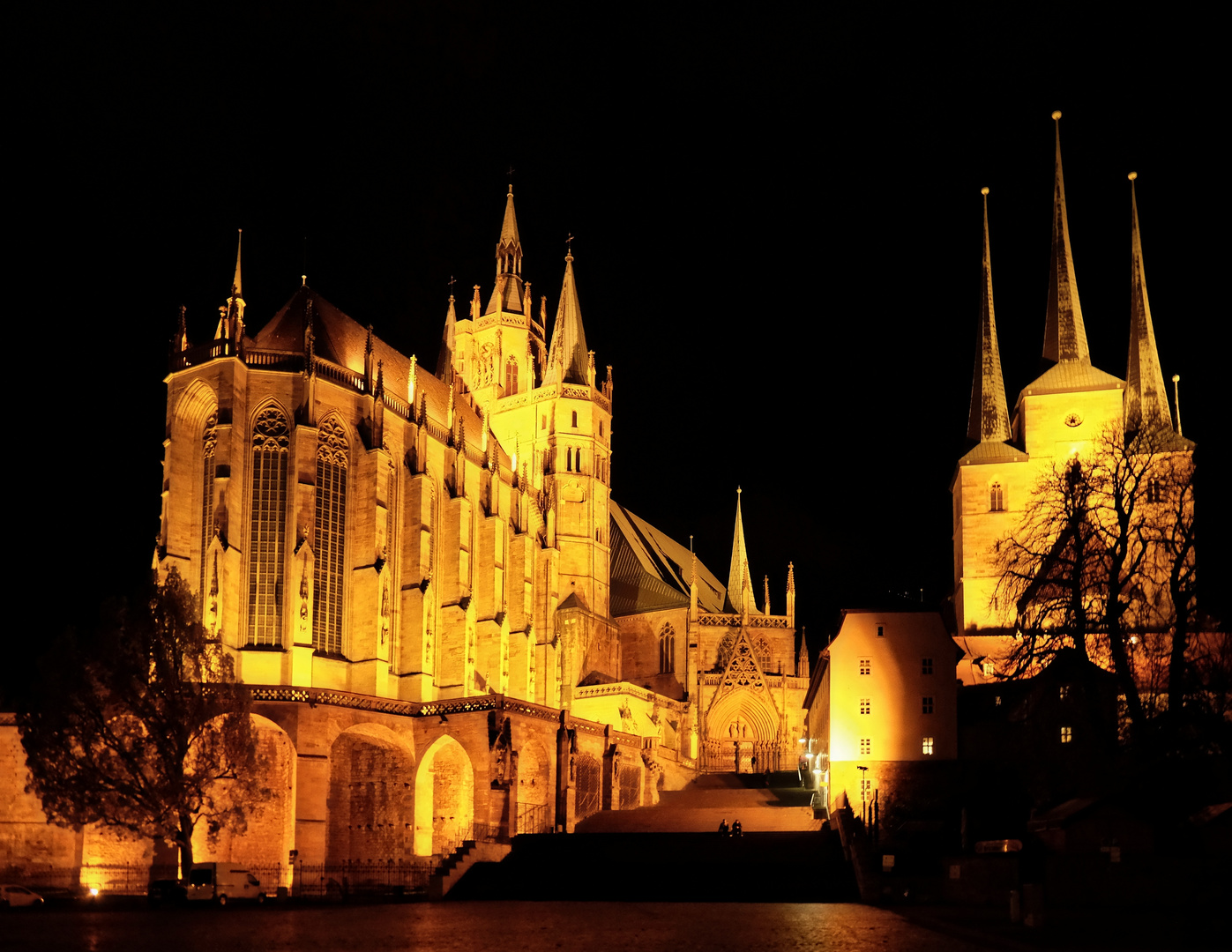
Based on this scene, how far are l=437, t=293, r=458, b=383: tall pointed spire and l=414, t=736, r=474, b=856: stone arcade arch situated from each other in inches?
1336

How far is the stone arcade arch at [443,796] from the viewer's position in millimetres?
54062

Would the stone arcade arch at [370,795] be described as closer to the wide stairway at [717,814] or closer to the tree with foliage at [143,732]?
the wide stairway at [717,814]

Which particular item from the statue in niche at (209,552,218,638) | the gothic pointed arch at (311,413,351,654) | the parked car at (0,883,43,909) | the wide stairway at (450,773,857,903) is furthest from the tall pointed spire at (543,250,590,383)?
the parked car at (0,883,43,909)

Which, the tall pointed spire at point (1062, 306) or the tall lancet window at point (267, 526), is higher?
the tall pointed spire at point (1062, 306)

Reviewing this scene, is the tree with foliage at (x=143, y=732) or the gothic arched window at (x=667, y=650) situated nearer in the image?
the tree with foliage at (x=143, y=732)

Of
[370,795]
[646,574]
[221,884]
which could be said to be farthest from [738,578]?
[221,884]

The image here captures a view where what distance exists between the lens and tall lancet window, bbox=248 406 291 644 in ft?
174

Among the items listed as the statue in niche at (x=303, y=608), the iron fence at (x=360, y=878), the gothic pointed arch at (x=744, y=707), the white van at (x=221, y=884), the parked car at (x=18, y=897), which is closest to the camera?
the white van at (x=221, y=884)

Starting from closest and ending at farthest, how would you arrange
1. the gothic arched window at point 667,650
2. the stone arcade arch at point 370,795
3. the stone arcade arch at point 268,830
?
the stone arcade arch at point 268,830
the stone arcade arch at point 370,795
the gothic arched window at point 667,650

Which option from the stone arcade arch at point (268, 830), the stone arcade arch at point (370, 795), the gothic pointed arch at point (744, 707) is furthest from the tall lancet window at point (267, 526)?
the gothic pointed arch at point (744, 707)

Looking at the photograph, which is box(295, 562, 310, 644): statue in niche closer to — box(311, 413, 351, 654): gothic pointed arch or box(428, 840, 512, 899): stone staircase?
box(311, 413, 351, 654): gothic pointed arch

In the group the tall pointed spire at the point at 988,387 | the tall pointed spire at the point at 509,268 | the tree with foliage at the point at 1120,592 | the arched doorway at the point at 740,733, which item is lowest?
the arched doorway at the point at 740,733

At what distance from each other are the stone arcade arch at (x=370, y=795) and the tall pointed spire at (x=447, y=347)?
115 ft

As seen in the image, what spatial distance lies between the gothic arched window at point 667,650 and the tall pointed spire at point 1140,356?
24.6 metres
